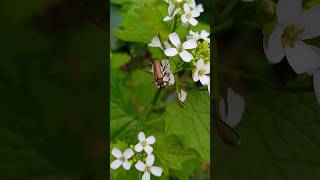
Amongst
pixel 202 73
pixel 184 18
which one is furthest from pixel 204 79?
pixel 184 18

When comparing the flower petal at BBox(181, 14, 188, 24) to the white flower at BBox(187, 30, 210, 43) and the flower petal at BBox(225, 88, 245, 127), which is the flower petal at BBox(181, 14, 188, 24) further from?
the flower petal at BBox(225, 88, 245, 127)

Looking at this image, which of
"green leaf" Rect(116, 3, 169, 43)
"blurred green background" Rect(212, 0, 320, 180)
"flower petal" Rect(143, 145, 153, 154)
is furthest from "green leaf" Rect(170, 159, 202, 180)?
"green leaf" Rect(116, 3, 169, 43)

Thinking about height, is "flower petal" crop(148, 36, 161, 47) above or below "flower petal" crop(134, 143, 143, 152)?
above

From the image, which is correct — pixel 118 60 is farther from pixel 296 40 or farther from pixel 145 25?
pixel 296 40

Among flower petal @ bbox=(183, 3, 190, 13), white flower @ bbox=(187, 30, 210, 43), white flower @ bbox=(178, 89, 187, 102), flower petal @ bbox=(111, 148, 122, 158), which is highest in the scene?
flower petal @ bbox=(183, 3, 190, 13)
